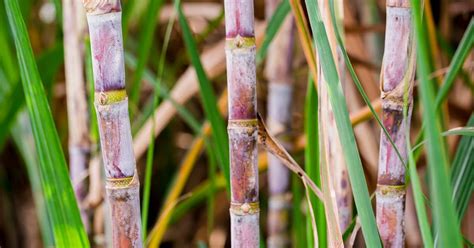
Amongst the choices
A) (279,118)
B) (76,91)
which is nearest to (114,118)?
(76,91)

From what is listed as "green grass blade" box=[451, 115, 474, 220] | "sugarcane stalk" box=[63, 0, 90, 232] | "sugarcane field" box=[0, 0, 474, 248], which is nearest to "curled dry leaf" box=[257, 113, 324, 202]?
"sugarcane field" box=[0, 0, 474, 248]

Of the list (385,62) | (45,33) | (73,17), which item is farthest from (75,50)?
(45,33)

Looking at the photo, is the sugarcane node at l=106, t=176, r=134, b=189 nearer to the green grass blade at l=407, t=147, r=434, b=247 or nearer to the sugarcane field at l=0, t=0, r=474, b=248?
the sugarcane field at l=0, t=0, r=474, b=248

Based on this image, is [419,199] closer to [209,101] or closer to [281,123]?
[209,101]

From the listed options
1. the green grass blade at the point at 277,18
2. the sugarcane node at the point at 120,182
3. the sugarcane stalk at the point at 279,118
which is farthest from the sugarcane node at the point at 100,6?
the sugarcane stalk at the point at 279,118

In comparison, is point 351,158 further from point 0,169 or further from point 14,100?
point 0,169

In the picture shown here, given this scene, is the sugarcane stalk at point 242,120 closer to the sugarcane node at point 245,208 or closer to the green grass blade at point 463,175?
the sugarcane node at point 245,208
